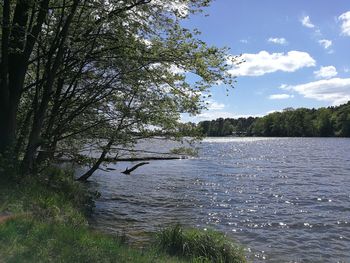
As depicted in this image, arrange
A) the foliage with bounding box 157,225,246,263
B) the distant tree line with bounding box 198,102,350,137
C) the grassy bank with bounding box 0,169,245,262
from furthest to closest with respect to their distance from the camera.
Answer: the distant tree line with bounding box 198,102,350,137, the foliage with bounding box 157,225,246,263, the grassy bank with bounding box 0,169,245,262

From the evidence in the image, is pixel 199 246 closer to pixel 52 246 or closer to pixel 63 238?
pixel 63 238

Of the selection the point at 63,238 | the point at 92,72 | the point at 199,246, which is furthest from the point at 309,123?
the point at 63,238

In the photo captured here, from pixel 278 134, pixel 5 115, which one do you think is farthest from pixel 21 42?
pixel 278 134

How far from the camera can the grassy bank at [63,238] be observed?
6785 mm

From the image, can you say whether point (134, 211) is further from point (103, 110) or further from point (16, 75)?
point (16, 75)

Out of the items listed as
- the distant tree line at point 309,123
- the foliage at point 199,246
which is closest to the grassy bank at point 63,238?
the foliage at point 199,246

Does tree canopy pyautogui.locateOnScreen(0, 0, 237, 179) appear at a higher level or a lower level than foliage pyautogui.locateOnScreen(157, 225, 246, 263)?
higher

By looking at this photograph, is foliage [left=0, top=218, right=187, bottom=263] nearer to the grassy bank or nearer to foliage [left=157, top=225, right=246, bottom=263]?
the grassy bank

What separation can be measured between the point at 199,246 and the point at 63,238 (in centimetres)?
389

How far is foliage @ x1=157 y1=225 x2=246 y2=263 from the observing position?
33.1ft

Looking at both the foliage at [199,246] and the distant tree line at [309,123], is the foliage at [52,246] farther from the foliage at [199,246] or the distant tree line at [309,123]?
the distant tree line at [309,123]

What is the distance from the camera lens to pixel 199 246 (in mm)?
10258

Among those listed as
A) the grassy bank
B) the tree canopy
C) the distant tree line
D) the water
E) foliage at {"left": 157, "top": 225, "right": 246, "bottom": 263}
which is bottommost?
the water

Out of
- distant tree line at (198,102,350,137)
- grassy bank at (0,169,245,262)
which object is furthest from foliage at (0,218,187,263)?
distant tree line at (198,102,350,137)
